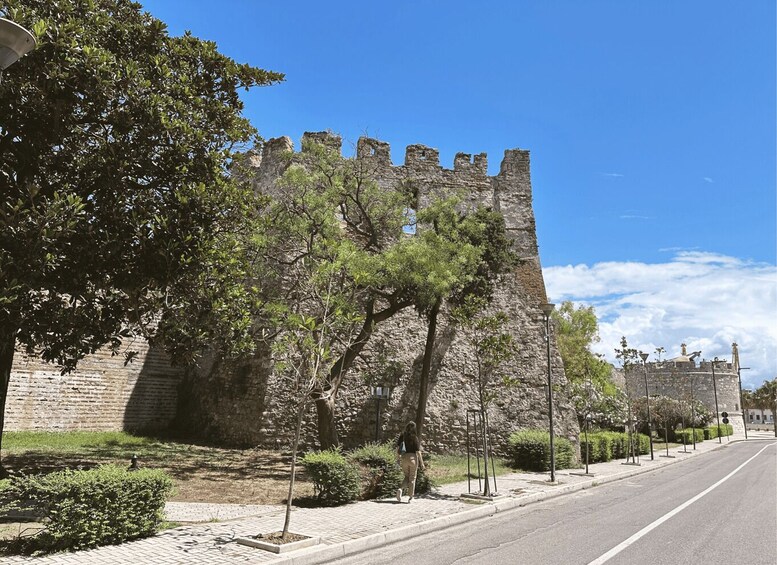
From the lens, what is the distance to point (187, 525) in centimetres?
808

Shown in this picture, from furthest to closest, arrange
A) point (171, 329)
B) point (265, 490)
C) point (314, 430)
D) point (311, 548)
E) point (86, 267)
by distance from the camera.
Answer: point (314, 430) → point (265, 490) → point (171, 329) → point (86, 267) → point (311, 548)

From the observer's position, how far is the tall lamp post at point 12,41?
439 centimetres

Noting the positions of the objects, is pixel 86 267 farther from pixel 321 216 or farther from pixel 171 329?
pixel 321 216

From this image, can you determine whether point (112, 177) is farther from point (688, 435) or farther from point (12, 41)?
point (688, 435)

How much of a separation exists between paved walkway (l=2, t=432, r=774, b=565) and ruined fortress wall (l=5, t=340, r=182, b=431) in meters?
11.1

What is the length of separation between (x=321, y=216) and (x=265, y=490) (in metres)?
7.79

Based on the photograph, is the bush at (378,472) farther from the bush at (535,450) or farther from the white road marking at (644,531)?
the bush at (535,450)

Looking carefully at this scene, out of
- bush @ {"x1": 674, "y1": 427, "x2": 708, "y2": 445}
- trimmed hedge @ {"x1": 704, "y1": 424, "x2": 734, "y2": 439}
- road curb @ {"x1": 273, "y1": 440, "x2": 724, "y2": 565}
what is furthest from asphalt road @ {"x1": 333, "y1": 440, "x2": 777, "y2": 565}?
trimmed hedge @ {"x1": 704, "y1": 424, "x2": 734, "y2": 439}

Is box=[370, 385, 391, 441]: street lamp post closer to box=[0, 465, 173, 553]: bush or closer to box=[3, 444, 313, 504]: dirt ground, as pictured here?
box=[3, 444, 313, 504]: dirt ground

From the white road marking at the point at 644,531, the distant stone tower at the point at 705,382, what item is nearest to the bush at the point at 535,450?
the white road marking at the point at 644,531

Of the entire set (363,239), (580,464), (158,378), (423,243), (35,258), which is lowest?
(580,464)

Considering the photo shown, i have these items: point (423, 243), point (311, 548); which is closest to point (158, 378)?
point (423, 243)

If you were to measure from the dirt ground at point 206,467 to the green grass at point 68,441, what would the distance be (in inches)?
27.8

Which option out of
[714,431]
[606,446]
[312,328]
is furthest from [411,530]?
[714,431]
